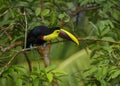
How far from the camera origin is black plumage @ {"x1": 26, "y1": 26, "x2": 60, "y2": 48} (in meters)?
1.92

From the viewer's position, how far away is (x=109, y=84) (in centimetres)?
198

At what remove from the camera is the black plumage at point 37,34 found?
1.92 m

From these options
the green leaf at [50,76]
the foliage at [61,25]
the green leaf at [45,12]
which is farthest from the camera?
the green leaf at [45,12]

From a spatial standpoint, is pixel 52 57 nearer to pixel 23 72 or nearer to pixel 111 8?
pixel 111 8

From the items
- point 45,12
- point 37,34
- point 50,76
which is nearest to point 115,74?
point 50,76

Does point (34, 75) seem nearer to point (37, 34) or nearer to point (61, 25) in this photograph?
point (37, 34)

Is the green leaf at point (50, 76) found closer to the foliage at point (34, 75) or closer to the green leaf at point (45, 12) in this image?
the foliage at point (34, 75)

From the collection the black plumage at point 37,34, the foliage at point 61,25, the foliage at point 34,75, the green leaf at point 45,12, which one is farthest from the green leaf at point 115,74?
the green leaf at point 45,12

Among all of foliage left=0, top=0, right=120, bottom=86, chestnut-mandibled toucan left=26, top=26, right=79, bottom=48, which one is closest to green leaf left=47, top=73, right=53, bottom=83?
foliage left=0, top=0, right=120, bottom=86

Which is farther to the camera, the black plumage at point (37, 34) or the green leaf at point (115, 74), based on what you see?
the black plumage at point (37, 34)

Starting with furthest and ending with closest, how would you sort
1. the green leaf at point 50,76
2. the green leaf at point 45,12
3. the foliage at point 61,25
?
the green leaf at point 45,12 < the foliage at point 61,25 < the green leaf at point 50,76

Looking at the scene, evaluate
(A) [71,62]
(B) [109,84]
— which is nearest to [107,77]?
(B) [109,84]

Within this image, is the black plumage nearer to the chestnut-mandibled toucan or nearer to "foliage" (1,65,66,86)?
the chestnut-mandibled toucan

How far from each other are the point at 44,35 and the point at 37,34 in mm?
39
